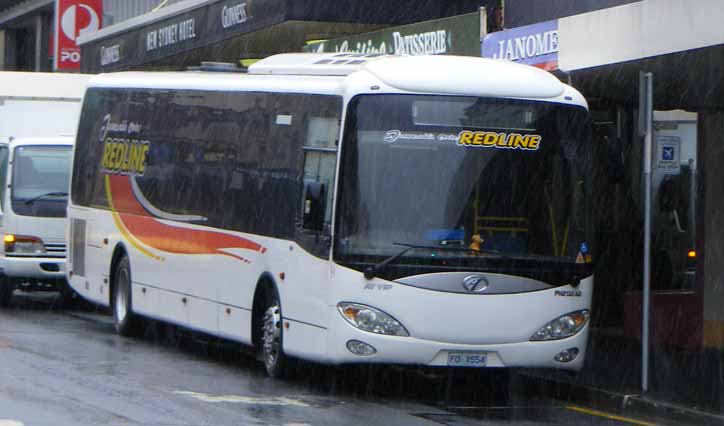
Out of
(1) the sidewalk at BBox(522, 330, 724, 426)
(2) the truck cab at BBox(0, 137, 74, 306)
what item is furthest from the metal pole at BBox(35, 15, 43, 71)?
(1) the sidewalk at BBox(522, 330, 724, 426)

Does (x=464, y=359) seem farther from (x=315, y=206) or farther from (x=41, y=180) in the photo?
(x=41, y=180)

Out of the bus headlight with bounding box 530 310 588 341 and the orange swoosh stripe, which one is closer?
the bus headlight with bounding box 530 310 588 341

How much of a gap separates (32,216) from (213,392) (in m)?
9.31

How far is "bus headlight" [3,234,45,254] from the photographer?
2155cm

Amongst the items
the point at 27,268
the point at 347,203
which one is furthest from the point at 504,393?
A: the point at 27,268

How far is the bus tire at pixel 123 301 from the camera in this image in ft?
59.7

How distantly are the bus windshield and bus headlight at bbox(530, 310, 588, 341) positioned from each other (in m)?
0.49

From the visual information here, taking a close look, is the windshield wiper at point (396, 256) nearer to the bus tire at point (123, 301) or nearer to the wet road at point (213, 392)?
the wet road at point (213, 392)

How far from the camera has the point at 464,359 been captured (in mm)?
12992

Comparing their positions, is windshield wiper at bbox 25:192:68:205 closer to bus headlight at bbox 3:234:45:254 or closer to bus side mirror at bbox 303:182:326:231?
bus headlight at bbox 3:234:45:254

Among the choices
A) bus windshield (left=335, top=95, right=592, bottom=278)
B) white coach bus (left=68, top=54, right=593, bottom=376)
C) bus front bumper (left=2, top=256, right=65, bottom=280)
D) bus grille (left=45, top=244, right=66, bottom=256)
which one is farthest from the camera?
bus grille (left=45, top=244, right=66, bottom=256)

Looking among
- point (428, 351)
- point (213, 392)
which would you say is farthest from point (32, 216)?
point (428, 351)

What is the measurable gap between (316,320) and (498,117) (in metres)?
2.33

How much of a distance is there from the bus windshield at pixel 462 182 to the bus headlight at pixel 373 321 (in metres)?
0.40
